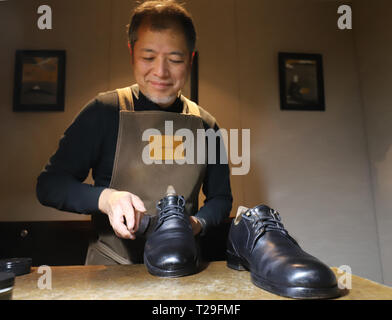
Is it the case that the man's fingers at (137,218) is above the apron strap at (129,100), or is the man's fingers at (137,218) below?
below

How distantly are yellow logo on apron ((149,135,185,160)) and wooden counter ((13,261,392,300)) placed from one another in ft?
1.65

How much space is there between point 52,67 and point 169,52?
1.49 meters

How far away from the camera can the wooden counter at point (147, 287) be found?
0.47 metres

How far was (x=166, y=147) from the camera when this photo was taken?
3.68 feet

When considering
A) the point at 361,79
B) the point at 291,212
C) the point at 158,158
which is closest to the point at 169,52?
the point at 158,158

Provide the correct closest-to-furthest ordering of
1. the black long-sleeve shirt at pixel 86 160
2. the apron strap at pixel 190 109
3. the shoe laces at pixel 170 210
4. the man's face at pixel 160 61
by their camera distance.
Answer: the shoe laces at pixel 170 210 < the black long-sleeve shirt at pixel 86 160 < the man's face at pixel 160 61 < the apron strap at pixel 190 109

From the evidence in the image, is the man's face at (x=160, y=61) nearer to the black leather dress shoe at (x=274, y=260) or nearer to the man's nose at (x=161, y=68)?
the man's nose at (x=161, y=68)

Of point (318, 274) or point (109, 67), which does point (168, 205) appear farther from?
point (109, 67)

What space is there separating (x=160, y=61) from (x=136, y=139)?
11.9 inches

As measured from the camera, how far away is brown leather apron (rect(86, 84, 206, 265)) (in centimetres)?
104

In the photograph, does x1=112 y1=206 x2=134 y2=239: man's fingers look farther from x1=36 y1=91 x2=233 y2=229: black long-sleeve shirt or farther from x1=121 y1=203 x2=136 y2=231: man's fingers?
x1=36 y1=91 x2=233 y2=229: black long-sleeve shirt

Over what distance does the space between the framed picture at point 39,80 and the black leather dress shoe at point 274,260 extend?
6.20 feet

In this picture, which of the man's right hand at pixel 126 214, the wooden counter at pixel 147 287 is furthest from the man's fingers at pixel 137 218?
the wooden counter at pixel 147 287

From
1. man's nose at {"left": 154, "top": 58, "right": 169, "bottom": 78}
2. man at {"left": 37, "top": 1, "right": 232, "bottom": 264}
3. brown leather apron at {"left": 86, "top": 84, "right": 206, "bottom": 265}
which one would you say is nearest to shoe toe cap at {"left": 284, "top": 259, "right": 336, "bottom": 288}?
man at {"left": 37, "top": 1, "right": 232, "bottom": 264}
